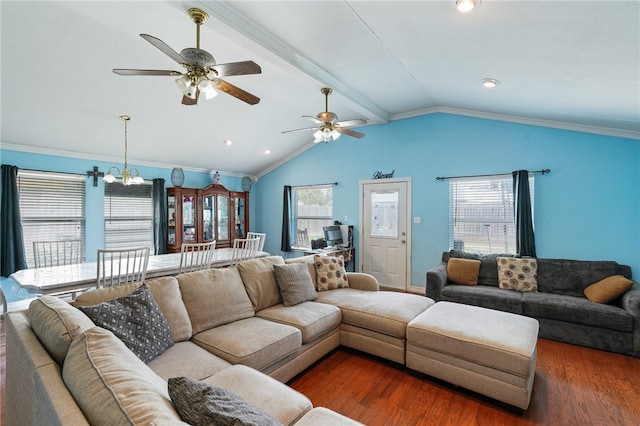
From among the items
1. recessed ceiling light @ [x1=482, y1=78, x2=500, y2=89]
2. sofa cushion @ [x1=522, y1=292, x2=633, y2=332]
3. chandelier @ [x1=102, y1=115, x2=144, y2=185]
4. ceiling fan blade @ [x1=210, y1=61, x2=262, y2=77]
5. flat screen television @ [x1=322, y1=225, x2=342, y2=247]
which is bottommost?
sofa cushion @ [x1=522, y1=292, x2=633, y2=332]

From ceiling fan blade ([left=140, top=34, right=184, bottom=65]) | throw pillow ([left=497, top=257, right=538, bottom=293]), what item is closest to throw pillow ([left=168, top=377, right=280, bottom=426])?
ceiling fan blade ([left=140, top=34, right=184, bottom=65])

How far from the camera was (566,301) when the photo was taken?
3.08 metres

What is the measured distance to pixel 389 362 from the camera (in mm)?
2654

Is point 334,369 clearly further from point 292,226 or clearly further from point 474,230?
point 292,226

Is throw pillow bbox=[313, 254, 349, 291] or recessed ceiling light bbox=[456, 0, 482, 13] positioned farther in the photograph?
throw pillow bbox=[313, 254, 349, 291]

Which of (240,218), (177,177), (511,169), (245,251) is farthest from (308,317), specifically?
(240,218)

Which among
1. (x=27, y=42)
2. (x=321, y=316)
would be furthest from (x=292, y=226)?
(x=27, y=42)

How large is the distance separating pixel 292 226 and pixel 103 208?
342 centimetres

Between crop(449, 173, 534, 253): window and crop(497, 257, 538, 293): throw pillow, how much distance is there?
0.59 meters

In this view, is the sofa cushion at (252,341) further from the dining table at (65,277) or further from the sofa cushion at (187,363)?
the dining table at (65,277)

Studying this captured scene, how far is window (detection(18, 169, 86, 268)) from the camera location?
4.13 metres

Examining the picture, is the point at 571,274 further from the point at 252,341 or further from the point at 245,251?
the point at 245,251

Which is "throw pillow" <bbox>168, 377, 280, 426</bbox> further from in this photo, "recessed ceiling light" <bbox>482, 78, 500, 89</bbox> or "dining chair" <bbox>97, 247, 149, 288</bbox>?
"recessed ceiling light" <bbox>482, 78, 500, 89</bbox>

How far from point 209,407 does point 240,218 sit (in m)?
6.02
